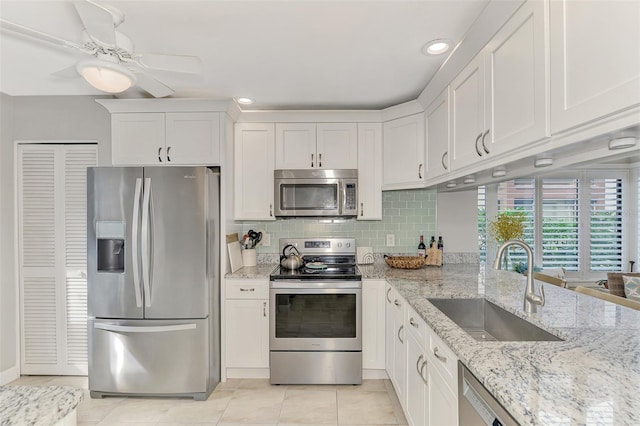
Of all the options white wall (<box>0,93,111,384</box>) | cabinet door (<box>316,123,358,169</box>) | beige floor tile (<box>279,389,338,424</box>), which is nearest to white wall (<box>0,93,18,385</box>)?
white wall (<box>0,93,111,384</box>)

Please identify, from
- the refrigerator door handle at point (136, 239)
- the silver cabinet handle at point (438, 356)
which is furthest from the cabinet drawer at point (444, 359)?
the refrigerator door handle at point (136, 239)

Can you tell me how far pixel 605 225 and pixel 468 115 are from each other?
9.26ft

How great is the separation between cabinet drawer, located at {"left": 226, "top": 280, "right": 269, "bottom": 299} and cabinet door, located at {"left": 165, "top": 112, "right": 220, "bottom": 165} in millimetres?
1058

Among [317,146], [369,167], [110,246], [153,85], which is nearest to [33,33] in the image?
[153,85]

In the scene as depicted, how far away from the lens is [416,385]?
1.79 meters

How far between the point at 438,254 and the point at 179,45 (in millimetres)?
2682

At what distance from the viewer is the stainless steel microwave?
300 centimetres

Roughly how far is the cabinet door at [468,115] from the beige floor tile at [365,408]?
69.5 inches

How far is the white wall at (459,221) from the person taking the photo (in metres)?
3.25

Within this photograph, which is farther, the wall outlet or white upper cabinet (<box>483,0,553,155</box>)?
the wall outlet

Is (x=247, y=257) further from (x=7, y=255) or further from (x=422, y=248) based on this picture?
(x=7, y=255)

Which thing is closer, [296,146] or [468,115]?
[468,115]

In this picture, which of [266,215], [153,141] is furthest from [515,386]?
[153,141]

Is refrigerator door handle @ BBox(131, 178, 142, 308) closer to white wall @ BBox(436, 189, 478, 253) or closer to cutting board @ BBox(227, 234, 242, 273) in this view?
cutting board @ BBox(227, 234, 242, 273)
